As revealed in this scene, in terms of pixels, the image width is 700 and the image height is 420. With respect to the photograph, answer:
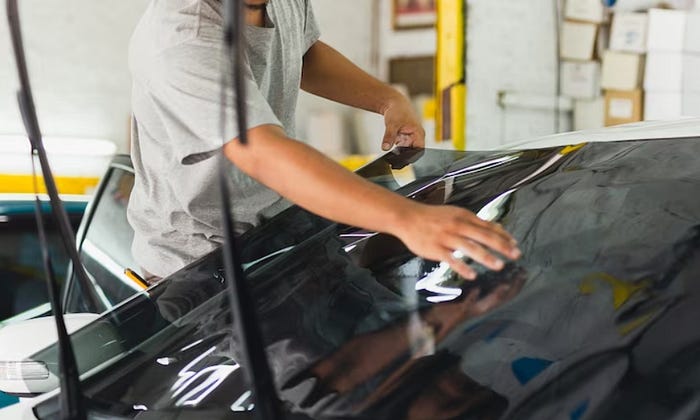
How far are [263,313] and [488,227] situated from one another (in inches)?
12.8

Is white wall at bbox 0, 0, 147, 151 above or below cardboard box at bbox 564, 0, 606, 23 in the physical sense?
below

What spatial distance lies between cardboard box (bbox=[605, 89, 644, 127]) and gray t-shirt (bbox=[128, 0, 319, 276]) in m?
2.73

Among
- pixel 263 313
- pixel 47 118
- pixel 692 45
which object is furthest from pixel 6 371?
pixel 47 118

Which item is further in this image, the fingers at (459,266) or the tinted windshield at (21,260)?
the tinted windshield at (21,260)

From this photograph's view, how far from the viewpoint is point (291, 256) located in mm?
1148

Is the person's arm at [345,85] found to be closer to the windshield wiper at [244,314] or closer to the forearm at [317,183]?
the forearm at [317,183]

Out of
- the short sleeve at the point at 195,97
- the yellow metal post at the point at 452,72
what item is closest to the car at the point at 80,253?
the short sleeve at the point at 195,97

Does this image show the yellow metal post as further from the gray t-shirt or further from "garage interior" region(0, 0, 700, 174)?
the gray t-shirt

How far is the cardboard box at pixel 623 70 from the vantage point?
3.98m

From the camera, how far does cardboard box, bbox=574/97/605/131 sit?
4.20m

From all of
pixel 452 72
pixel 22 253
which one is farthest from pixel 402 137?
pixel 452 72

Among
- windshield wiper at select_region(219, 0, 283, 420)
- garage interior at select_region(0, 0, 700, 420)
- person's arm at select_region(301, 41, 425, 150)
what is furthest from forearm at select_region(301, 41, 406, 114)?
windshield wiper at select_region(219, 0, 283, 420)

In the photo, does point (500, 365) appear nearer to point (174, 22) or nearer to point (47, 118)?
point (174, 22)

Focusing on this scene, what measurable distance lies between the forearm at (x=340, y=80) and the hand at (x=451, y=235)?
0.78 m
